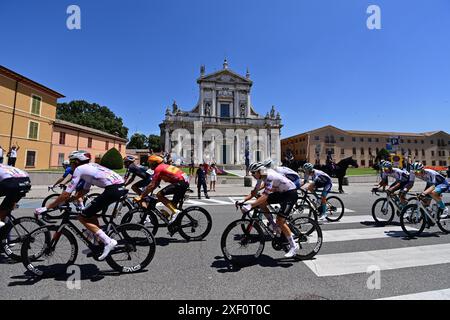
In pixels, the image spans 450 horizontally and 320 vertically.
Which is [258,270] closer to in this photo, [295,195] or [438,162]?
[295,195]

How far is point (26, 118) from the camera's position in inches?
930

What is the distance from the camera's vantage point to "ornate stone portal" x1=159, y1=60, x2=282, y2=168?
4978 cm

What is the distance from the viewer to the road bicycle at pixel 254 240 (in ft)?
13.3

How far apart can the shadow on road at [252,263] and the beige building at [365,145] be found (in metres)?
58.7

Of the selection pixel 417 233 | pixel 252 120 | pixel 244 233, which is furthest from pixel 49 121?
pixel 252 120

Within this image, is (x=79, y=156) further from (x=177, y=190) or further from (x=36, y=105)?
(x=36, y=105)

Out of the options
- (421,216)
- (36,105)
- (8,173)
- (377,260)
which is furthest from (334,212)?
(36,105)

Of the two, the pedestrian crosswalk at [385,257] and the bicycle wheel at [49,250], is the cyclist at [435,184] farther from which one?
the bicycle wheel at [49,250]

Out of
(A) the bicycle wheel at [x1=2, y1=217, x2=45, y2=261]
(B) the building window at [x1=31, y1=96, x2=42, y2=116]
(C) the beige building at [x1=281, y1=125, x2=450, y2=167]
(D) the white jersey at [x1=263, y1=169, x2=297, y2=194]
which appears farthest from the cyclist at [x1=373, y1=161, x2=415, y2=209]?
(C) the beige building at [x1=281, y1=125, x2=450, y2=167]

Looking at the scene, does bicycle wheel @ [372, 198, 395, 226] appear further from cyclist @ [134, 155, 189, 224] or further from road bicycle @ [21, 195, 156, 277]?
road bicycle @ [21, 195, 156, 277]

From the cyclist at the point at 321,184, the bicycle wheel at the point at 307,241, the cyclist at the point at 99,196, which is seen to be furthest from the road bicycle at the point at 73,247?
the cyclist at the point at 321,184

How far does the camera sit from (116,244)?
3.57 metres

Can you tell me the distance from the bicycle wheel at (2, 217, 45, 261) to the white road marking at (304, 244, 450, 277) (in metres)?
5.05

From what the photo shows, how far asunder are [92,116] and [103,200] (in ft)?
213
